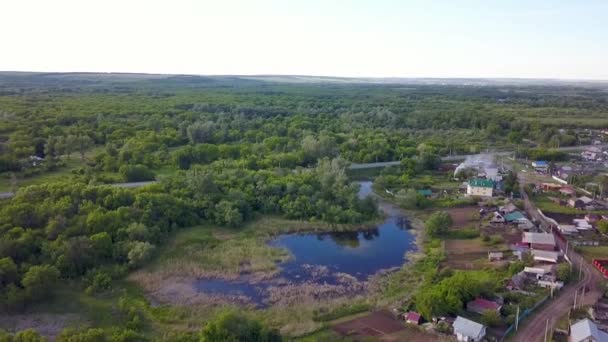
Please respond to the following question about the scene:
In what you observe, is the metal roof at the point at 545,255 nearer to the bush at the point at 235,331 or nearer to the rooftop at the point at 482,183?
the rooftop at the point at 482,183

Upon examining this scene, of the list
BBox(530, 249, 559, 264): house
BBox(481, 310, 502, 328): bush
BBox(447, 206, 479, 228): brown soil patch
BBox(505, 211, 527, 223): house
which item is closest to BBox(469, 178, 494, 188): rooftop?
BBox(447, 206, 479, 228): brown soil patch

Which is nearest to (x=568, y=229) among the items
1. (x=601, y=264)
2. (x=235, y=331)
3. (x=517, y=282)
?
(x=601, y=264)

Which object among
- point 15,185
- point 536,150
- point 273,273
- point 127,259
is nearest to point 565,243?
point 273,273

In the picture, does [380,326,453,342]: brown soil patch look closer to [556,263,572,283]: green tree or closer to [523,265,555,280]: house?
[523,265,555,280]: house

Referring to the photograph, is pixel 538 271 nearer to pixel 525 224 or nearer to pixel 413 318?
pixel 525 224

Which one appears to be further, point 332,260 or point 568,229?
point 568,229

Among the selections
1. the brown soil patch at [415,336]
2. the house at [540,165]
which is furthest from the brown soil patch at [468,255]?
the house at [540,165]

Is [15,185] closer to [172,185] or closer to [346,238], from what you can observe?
[172,185]
